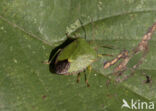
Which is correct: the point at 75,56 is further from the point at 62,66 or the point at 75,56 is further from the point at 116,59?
the point at 116,59

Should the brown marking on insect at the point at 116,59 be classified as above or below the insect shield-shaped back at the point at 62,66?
above

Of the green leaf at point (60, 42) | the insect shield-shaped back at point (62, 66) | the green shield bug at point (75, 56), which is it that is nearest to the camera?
the green leaf at point (60, 42)

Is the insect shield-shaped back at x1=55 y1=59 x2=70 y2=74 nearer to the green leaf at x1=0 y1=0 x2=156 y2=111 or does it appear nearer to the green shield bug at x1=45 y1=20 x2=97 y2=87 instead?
the green shield bug at x1=45 y1=20 x2=97 y2=87

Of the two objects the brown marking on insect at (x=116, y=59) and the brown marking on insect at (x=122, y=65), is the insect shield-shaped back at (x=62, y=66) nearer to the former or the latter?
the brown marking on insect at (x=116, y=59)

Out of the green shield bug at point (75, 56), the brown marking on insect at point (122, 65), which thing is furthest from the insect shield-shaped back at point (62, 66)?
the brown marking on insect at point (122, 65)

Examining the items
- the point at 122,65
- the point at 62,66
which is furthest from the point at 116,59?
the point at 62,66
